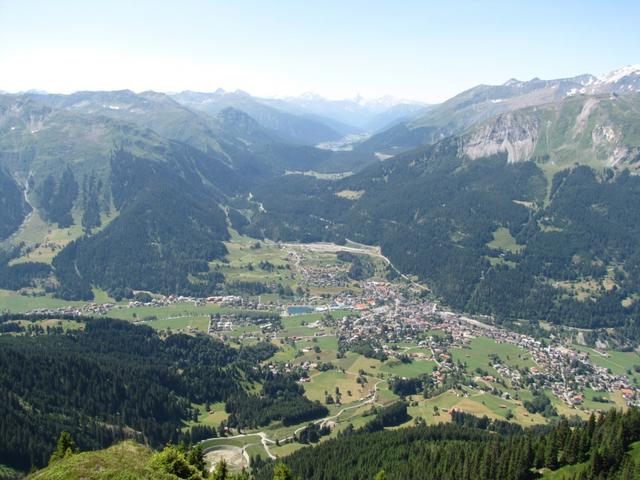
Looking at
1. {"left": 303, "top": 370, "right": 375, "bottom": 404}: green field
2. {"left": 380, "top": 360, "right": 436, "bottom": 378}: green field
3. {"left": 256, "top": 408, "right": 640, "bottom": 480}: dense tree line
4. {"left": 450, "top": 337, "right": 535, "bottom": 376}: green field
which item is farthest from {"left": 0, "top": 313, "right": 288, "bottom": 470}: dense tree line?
{"left": 450, "top": 337, "right": 535, "bottom": 376}: green field

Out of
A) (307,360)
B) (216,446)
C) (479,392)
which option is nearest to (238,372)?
(307,360)

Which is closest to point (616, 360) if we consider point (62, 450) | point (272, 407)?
point (272, 407)

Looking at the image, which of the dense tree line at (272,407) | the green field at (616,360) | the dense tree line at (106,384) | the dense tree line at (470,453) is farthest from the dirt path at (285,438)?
the green field at (616,360)

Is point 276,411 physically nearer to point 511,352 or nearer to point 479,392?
point 479,392

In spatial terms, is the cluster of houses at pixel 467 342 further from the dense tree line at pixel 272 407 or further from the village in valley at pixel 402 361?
the dense tree line at pixel 272 407

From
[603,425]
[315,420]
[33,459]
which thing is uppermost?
[603,425]

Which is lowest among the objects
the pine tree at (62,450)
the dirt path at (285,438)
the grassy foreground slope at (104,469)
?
the dirt path at (285,438)
